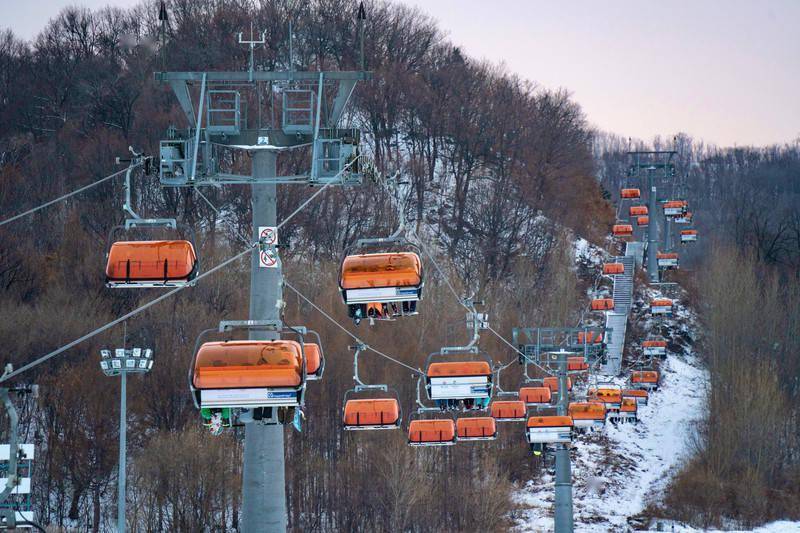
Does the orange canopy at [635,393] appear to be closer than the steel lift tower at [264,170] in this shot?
No

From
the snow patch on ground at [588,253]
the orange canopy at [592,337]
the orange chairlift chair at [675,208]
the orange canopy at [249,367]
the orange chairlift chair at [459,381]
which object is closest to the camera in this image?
the orange canopy at [249,367]

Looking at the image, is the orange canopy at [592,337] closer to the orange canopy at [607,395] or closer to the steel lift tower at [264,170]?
the orange canopy at [607,395]

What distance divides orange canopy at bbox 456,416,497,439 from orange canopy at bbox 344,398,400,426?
19.7 ft

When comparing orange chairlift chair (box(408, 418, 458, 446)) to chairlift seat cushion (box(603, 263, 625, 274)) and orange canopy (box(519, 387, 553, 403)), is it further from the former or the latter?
chairlift seat cushion (box(603, 263, 625, 274))

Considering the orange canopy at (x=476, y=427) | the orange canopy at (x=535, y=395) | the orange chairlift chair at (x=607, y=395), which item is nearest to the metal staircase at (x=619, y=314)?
the orange chairlift chair at (x=607, y=395)

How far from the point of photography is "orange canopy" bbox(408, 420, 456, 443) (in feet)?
97.0

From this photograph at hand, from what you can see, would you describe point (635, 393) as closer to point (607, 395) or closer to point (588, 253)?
point (607, 395)

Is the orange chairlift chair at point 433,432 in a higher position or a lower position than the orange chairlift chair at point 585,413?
higher

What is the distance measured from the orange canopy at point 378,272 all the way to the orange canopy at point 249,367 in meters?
4.33

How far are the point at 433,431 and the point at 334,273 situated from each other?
81.1 feet

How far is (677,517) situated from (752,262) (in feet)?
83.5

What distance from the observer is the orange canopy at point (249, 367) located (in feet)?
47.6

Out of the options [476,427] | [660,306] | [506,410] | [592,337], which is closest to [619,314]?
[660,306]

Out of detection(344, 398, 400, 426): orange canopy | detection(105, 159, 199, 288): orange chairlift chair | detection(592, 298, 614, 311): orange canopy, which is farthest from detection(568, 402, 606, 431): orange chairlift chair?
detection(105, 159, 199, 288): orange chairlift chair
